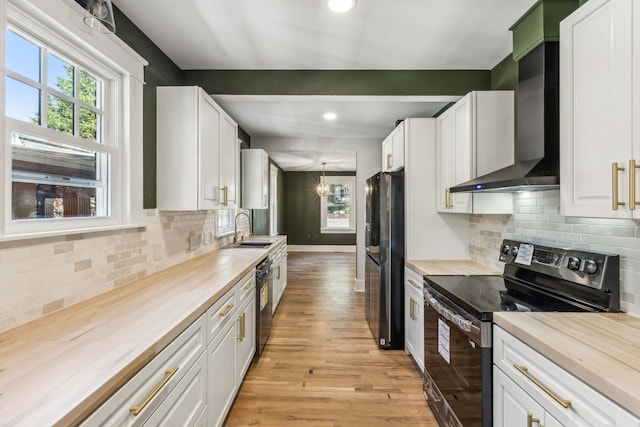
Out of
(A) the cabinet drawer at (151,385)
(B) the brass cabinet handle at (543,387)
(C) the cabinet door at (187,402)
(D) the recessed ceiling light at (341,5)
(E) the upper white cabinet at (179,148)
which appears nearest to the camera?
(A) the cabinet drawer at (151,385)

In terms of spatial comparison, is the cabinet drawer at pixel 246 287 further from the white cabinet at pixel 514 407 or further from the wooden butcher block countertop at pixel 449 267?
the white cabinet at pixel 514 407

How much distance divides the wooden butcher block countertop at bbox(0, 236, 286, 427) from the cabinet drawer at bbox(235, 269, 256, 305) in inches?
13.2

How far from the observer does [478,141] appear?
90.5 inches

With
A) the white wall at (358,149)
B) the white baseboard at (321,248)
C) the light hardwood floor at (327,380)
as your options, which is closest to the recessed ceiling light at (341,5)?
the light hardwood floor at (327,380)

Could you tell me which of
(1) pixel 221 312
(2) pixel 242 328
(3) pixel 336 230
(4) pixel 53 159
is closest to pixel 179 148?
(4) pixel 53 159

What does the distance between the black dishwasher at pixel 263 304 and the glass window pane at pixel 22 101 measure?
177 centimetres

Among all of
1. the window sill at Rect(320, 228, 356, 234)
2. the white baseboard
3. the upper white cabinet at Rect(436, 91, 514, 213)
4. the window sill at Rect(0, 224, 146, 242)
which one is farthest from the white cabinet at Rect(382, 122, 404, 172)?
the white baseboard

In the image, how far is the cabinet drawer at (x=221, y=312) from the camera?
5.25ft

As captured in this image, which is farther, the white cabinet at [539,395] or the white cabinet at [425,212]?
the white cabinet at [425,212]

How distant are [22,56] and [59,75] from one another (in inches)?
7.7

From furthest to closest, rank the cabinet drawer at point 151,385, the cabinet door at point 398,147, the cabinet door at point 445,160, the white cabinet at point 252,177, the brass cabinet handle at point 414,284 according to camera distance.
→ the white cabinet at point 252,177
the cabinet door at point 398,147
the cabinet door at point 445,160
the brass cabinet handle at point 414,284
the cabinet drawer at point 151,385

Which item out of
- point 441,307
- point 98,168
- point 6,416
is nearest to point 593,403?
point 441,307

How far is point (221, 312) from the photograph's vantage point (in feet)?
5.73

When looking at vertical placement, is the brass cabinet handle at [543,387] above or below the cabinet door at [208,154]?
below
